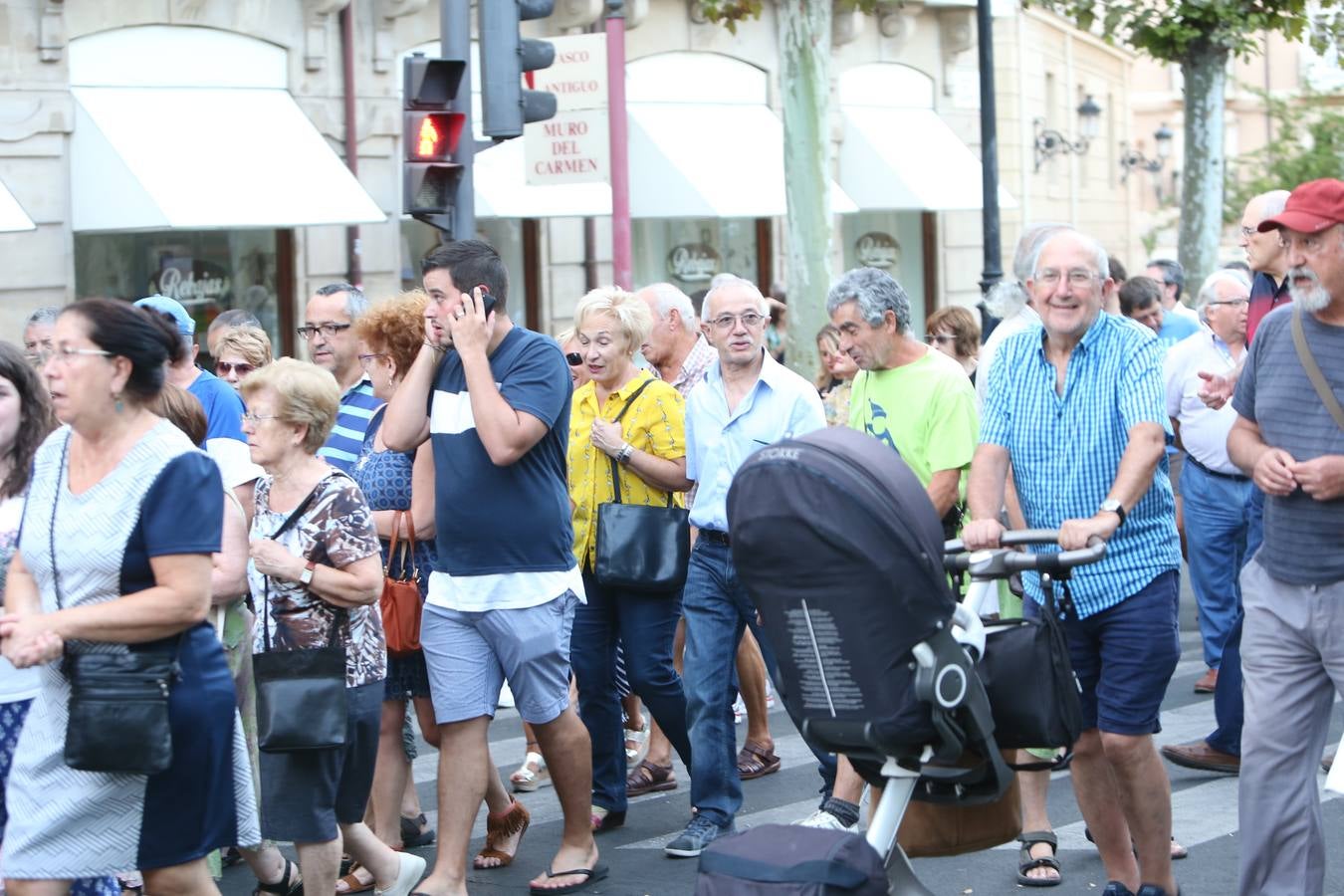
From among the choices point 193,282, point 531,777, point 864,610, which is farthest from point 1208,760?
point 193,282

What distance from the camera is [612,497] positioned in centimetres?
777

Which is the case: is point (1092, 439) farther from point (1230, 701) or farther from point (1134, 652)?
point (1230, 701)

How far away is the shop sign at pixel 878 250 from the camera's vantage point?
82.3 ft

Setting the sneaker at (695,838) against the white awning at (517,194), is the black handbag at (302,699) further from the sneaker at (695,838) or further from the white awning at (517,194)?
the white awning at (517,194)

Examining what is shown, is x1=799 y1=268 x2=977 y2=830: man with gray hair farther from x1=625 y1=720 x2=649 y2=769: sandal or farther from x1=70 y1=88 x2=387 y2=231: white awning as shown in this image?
x1=70 y1=88 x2=387 y2=231: white awning

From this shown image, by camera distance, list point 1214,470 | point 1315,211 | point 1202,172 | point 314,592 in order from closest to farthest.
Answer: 1. point 1315,211
2. point 314,592
3. point 1214,470
4. point 1202,172

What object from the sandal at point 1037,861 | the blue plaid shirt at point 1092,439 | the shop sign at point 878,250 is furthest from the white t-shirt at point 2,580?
the shop sign at point 878,250

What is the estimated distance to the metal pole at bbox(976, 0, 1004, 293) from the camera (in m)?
18.2

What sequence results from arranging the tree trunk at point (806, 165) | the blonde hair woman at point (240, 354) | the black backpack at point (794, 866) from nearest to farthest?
the black backpack at point (794, 866)
the blonde hair woman at point (240, 354)
the tree trunk at point (806, 165)

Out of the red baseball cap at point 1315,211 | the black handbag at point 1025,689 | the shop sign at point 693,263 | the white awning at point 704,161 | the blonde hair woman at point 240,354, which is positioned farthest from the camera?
the shop sign at point 693,263

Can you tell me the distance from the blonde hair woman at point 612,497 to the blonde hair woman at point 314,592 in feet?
4.71

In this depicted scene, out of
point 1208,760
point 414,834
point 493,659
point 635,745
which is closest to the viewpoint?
point 493,659

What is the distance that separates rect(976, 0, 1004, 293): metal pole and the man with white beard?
41.8 feet

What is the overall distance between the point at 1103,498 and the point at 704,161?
15.9 meters
